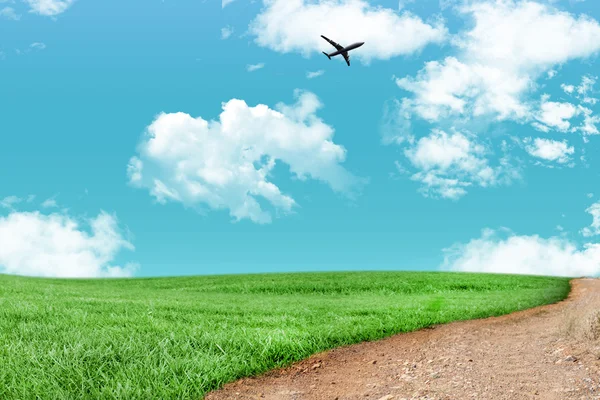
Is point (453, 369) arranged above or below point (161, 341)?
below

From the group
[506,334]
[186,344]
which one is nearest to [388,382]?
[186,344]

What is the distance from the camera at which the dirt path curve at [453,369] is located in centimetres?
647

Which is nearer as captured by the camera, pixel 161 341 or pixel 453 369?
pixel 453 369

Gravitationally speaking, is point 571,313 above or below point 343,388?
above

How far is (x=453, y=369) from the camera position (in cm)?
738

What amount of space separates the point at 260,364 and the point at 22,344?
12.4 ft

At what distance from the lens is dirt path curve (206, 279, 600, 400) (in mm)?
6473

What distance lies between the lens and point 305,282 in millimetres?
25188

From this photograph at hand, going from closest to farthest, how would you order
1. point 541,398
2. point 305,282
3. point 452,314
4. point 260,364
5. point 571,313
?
point 541,398, point 260,364, point 571,313, point 452,314, point 305,282

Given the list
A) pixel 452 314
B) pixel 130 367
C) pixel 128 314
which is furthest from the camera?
pixel 452 314

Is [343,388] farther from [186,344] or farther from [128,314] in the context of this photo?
[128,314]

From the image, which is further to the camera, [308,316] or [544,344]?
[308,316]

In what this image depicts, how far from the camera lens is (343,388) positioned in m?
6.84

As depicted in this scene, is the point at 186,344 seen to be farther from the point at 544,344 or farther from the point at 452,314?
the point at 452,314
